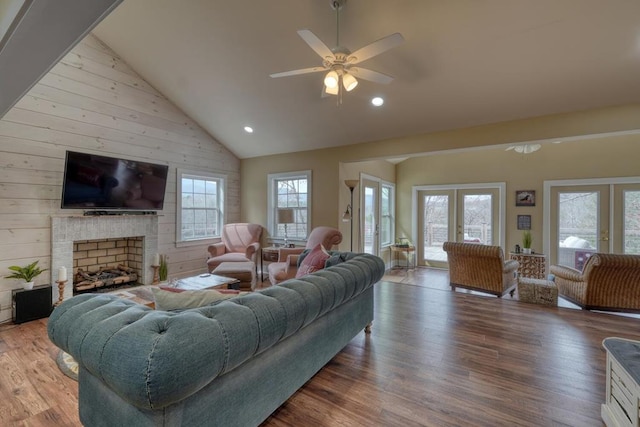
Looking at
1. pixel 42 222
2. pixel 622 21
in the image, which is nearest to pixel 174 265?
pixel 42 222

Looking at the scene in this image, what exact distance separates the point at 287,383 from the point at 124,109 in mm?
4615

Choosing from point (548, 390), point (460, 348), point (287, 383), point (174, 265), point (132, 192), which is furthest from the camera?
point (174, 265)

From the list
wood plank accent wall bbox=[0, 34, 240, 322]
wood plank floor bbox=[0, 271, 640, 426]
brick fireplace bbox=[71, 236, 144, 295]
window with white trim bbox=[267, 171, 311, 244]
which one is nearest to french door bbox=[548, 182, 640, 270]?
wood plank floor bbox=[0, 271, 640, 426]

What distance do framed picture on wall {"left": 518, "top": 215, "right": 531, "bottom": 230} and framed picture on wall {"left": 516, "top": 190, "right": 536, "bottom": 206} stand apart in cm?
28

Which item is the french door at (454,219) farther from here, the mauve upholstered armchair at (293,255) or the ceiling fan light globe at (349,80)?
the ceiling fan light globe at (349,80)

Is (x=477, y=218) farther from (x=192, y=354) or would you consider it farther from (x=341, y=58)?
(x=192, y=354)

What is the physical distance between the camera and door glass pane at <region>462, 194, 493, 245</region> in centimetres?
671

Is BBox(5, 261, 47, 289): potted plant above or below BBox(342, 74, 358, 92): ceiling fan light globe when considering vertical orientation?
below

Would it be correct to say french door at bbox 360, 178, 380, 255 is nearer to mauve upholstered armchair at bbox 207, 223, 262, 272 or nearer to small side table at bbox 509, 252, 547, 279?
mauve upholstered armchair at bbox 207, 223, 262, 272

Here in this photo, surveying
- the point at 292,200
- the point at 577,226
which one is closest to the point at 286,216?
the point at 292,200

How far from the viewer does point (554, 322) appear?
328 cm

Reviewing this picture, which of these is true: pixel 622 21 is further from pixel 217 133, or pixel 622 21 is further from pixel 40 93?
pixel 40 93

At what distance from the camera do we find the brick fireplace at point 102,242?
3.77 m

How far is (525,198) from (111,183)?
7.61 metres
